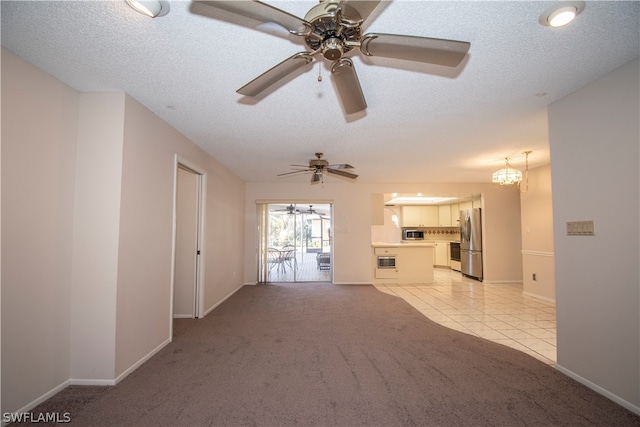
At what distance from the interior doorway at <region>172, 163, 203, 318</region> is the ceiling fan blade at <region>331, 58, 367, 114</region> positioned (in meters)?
Result: 2.92

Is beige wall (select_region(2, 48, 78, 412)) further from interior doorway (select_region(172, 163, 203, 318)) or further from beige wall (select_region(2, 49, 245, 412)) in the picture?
interior doorway (select_region(172, 163, 203, 318))

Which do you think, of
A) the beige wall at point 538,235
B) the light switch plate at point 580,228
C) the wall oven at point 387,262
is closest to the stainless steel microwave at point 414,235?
the wall oven at point 387,262

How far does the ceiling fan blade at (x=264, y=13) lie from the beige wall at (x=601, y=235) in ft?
7.74

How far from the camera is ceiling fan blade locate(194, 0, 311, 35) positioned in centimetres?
109

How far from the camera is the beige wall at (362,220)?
22.0 feet

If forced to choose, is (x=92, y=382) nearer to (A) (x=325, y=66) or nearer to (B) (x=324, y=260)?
(A) (x=325, y=66)

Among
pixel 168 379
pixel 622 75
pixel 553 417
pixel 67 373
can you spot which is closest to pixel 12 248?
pixel 67 373

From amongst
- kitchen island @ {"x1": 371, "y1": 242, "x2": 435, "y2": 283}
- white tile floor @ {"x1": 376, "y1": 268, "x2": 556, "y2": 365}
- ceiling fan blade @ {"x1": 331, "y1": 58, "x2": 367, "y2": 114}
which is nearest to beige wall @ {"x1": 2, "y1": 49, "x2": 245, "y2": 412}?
ceiling fan blade @ {"x1": 331, "y1": 58, "x2": 367, "y2": 114}

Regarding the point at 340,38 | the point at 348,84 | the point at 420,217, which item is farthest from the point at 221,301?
the point at 420,217

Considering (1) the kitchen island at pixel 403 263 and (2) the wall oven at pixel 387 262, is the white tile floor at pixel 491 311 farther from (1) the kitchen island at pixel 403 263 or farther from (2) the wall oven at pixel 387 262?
(2) the wall oven at pixel 387 262

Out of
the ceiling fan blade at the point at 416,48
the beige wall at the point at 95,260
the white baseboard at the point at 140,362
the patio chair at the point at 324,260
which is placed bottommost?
the white baseboard at the point at 140,362

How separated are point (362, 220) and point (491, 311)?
324 cm

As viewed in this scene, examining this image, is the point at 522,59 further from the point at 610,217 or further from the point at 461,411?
the point at 461,411

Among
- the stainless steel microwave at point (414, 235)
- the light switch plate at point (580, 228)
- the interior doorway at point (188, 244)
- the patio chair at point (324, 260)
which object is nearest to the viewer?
the light switch plate at point (580, 228)
